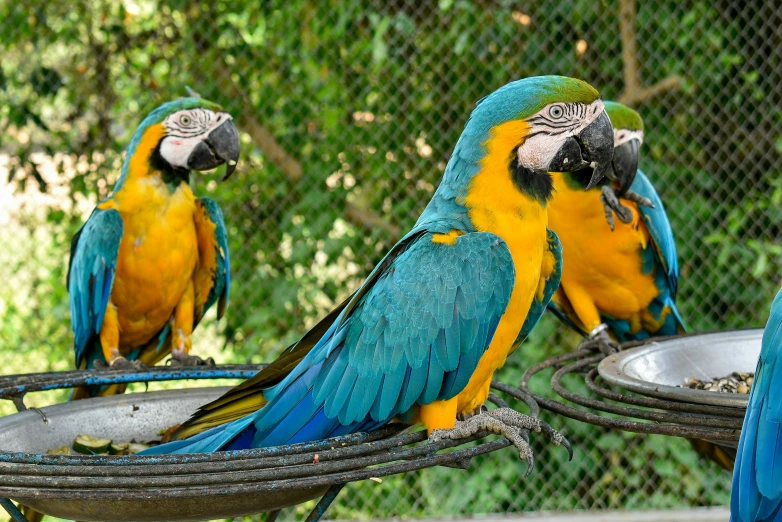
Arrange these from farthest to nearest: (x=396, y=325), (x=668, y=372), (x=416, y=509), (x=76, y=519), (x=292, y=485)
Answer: (x=416, y=509), (x=668, y=372), (x=396, y=325), (x=76, y=519), (x=292, y=485)

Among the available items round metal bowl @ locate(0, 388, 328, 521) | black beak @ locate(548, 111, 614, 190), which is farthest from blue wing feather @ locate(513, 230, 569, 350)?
round metal bowl @ locate(0, 388, 328, 521)

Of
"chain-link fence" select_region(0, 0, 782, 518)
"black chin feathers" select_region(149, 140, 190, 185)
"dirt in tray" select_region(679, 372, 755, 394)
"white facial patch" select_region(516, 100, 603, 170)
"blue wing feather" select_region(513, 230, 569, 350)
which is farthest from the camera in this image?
"chain-link fence" select_region(0, 0, 782, 518)

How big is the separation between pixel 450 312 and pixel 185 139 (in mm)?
1114

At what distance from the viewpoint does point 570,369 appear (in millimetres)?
1512

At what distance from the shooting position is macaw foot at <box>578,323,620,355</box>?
1962mm

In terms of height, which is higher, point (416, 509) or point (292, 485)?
point (292, 485)

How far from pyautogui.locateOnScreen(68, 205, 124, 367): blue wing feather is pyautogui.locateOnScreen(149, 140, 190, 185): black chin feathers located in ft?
0.53

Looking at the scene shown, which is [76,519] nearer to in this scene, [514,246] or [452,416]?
[452,416]

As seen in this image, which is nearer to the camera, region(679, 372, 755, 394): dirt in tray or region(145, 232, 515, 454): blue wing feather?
region(145, 232, 515, 454): blue wing feather

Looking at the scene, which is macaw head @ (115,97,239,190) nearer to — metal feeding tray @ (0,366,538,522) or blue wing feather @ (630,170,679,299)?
metal feeding tray @ (0,366,538,522)

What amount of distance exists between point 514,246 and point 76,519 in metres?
0.75

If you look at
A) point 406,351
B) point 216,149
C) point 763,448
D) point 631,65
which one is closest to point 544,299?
point 406,351

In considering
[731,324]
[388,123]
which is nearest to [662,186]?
[731,324]

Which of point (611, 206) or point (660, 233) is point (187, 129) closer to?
point (611, 206)
